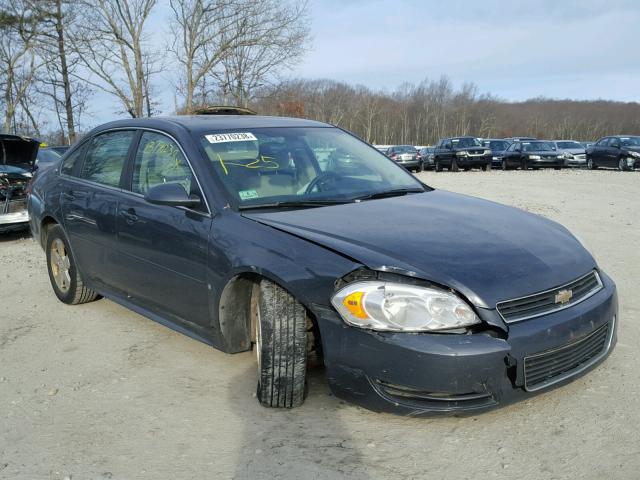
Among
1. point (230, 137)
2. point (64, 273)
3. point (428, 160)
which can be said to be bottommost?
point (428, 160)

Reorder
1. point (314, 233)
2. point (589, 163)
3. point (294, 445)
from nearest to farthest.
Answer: point (294, 445) → point (314, 233) → point (589, 163)

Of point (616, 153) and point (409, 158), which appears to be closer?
point (616, 153)

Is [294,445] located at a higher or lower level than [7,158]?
lower

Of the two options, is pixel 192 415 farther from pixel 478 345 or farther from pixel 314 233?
pixel 478 345

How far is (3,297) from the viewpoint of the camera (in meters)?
5.68

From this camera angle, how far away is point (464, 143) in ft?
97.3

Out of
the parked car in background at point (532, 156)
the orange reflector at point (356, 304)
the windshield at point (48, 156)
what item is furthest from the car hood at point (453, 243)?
the parked car in background at point (532, 156)

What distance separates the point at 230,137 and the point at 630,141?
26.3 metres

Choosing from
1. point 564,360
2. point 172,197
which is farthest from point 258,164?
point 564,360

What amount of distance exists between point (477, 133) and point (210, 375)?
128 metres

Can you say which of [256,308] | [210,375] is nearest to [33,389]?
[210,375]

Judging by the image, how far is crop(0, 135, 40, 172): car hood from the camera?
8.49 metres

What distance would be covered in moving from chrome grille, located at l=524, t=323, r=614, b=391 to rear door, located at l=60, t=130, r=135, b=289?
280 centimetres

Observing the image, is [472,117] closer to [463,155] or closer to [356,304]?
[463,155]
